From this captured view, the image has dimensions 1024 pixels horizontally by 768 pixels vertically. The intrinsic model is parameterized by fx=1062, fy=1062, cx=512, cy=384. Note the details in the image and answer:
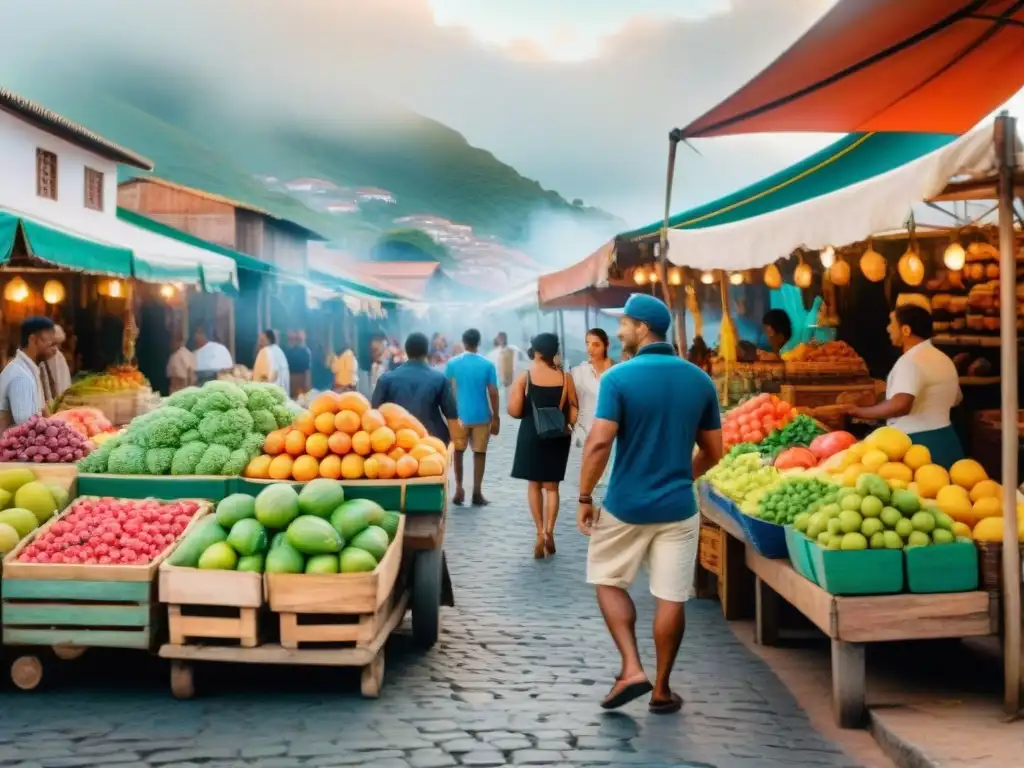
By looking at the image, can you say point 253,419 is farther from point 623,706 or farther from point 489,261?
point 489,261

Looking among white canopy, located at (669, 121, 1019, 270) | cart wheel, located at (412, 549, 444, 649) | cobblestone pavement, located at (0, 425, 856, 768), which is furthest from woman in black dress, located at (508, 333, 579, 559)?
cart wheel, located at (412, 549, 444, 649)

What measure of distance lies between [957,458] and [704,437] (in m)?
2.79

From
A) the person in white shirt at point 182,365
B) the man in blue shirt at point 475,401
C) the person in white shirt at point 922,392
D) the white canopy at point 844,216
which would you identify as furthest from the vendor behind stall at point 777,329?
the person in white shirt at point 182,365

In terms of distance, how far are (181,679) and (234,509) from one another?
96 centimetres

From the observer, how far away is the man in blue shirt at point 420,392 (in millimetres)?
10344

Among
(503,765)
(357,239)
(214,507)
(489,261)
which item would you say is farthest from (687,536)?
(489,261)

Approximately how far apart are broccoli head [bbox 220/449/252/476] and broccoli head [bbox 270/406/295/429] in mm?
602

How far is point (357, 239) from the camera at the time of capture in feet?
448

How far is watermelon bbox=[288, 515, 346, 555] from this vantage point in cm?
578

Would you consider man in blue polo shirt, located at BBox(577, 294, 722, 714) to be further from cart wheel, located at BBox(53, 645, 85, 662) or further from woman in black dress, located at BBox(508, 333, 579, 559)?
woman in black dress, located at BBox(508, 333, 579, 559)

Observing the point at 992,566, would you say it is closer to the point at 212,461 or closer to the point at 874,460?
the point at 874,460

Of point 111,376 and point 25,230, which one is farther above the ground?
point 25,230

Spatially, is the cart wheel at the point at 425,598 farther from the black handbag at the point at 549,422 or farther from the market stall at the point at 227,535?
the black handbag at the point at 549,422

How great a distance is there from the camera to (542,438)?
9828mm
